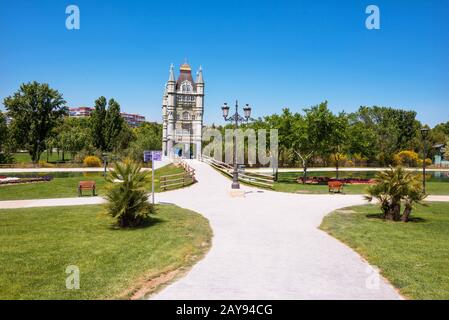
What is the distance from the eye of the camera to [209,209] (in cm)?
1575

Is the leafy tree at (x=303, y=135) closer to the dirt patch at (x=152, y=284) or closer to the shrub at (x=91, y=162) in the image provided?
the dirt patch at (x=152, y=284)

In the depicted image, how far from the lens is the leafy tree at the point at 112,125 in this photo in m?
67.6

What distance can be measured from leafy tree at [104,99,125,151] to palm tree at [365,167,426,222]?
60631 mm

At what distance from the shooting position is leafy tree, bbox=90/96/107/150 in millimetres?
67500

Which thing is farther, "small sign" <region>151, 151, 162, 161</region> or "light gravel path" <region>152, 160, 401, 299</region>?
"small sign" <region>151, 151, 162, 161</region>

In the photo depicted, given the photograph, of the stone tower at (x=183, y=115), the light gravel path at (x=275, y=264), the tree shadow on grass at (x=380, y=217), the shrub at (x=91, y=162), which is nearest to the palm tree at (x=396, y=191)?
the tree shadow on grass at (x=380, y=217)

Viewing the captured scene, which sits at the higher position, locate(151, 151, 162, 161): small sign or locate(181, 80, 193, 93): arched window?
locate(181, 80, 193, 93): arched window

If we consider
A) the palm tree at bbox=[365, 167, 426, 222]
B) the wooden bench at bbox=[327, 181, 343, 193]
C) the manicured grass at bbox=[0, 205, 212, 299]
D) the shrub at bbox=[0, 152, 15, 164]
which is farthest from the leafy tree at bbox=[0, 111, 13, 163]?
the palm tree at bbox=[365, 167, 426, 222]

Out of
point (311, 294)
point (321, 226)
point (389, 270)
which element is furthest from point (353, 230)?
point (311, 294)

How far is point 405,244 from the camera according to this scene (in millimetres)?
10266

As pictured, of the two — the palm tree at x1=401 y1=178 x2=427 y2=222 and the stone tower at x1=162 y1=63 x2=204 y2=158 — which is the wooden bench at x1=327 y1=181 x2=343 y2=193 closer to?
A: the palm tree at x1=401 y1=178 x2=427 y2=222

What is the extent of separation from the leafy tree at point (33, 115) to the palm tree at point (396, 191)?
62553mm

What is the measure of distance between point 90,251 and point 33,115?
64107 mm

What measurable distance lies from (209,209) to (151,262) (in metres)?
7.43
